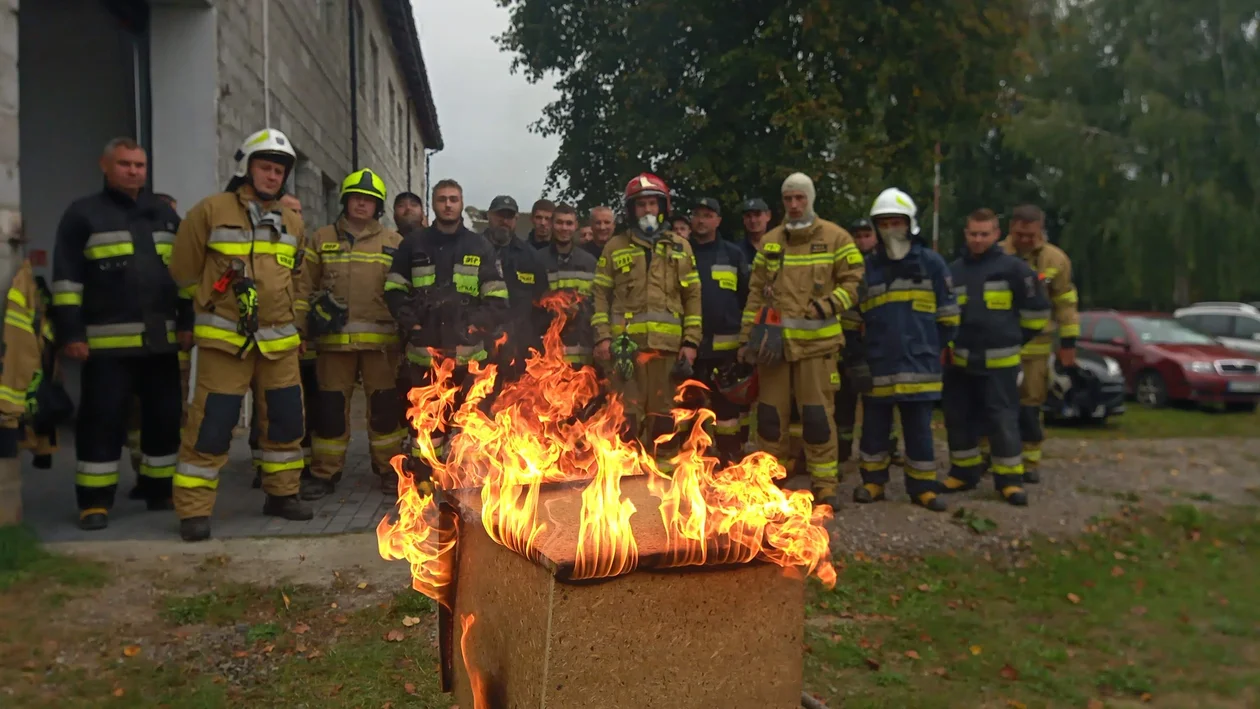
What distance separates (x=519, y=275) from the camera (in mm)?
7902

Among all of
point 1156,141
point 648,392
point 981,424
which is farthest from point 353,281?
point 1156,141

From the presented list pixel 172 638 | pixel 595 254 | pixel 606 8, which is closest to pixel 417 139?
pixel 606 8

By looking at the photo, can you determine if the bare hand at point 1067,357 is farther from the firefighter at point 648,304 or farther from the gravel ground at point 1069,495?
the firefighter at point 648,304

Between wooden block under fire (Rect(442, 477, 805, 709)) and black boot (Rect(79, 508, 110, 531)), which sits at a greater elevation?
wooden block under fire (Rect(442, 477, 805, 709))

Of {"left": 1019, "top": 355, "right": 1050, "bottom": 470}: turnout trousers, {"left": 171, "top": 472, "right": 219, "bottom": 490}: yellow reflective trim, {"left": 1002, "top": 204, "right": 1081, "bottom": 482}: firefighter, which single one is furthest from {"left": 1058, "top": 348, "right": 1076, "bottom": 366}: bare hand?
{"left": 171, "top": 472, "right": 219, "bottom": 490}: yellow reflective trim

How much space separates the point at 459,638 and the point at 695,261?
4.64m

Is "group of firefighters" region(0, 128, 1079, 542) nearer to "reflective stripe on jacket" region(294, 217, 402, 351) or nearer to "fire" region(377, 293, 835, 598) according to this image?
"reflective stripe on jacket" region(294, 217, 402, 351)

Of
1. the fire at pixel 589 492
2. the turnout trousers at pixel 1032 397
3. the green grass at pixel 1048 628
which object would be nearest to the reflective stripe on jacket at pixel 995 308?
the turnout trousers at pixel 1032 397

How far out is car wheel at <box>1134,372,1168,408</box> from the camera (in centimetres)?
1459

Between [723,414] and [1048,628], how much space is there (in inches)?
130

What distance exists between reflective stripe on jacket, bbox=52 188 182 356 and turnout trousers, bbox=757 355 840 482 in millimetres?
4037

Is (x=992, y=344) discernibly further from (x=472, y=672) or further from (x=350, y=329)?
(x=472, y=672)

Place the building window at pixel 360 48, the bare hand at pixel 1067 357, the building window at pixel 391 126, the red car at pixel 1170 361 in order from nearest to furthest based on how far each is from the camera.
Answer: the bare hand at pixel 1067 357 → the red car at pixel 1170 361 → the building window at pixel 360 48 → the building window at pixel 391 126

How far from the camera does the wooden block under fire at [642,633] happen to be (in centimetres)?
249
